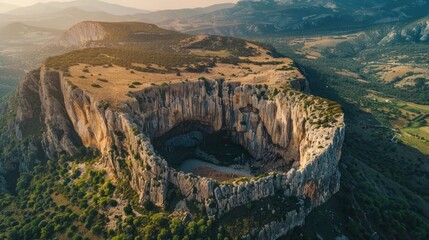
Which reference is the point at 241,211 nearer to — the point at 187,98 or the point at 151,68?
the point at 187,98

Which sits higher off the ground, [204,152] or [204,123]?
[204,123]

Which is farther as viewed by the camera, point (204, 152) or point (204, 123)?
point (204, 123)

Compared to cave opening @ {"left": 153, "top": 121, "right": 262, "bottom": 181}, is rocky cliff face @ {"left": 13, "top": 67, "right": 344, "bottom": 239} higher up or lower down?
higher up

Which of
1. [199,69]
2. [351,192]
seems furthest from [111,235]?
[199,69]

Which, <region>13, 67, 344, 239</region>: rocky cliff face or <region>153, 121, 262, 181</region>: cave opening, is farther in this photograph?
<region>153, 121, 262, 181</region>: cave opening
